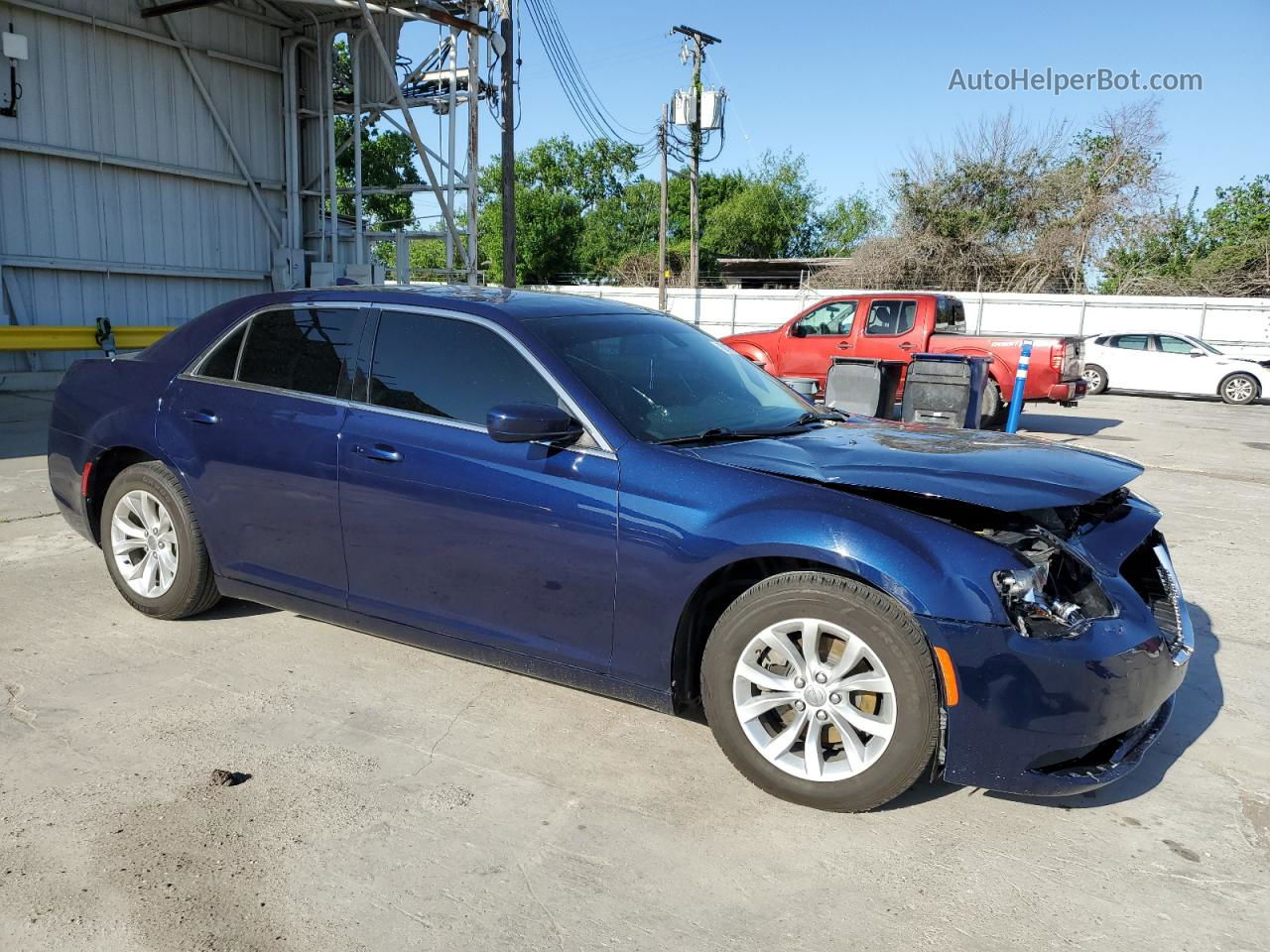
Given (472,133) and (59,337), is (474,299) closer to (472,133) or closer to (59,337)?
(59,337)

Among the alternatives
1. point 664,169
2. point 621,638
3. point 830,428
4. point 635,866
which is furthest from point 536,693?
point 664,169

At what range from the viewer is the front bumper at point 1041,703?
2.89 m

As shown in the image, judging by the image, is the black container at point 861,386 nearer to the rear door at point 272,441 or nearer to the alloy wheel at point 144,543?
the rear door at point 272,441

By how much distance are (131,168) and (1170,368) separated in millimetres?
19874

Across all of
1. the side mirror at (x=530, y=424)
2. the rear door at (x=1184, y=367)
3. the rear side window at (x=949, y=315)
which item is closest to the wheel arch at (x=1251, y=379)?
the rear door at (x=1184, y=367)

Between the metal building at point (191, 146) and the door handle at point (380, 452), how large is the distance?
1332 cm

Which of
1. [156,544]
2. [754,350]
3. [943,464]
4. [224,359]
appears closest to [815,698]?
[943,464]

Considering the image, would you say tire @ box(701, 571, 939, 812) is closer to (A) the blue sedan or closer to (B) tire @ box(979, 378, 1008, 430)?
(A) the blue sedan

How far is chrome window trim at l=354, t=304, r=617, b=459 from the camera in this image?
141 inches

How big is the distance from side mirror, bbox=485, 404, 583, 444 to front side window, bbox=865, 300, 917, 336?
11.3 metres

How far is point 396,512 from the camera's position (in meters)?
3.90

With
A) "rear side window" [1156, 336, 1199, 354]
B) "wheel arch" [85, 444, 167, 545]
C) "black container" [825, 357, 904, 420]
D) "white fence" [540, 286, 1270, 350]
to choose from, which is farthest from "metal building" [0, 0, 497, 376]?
"rear side window" [1156, 336, 1199, 354]

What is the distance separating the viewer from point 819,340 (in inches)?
577

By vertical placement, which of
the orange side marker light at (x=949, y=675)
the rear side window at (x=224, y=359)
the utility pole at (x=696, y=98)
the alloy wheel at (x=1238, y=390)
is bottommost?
the alloy wheel at (x=1238, y=390)
